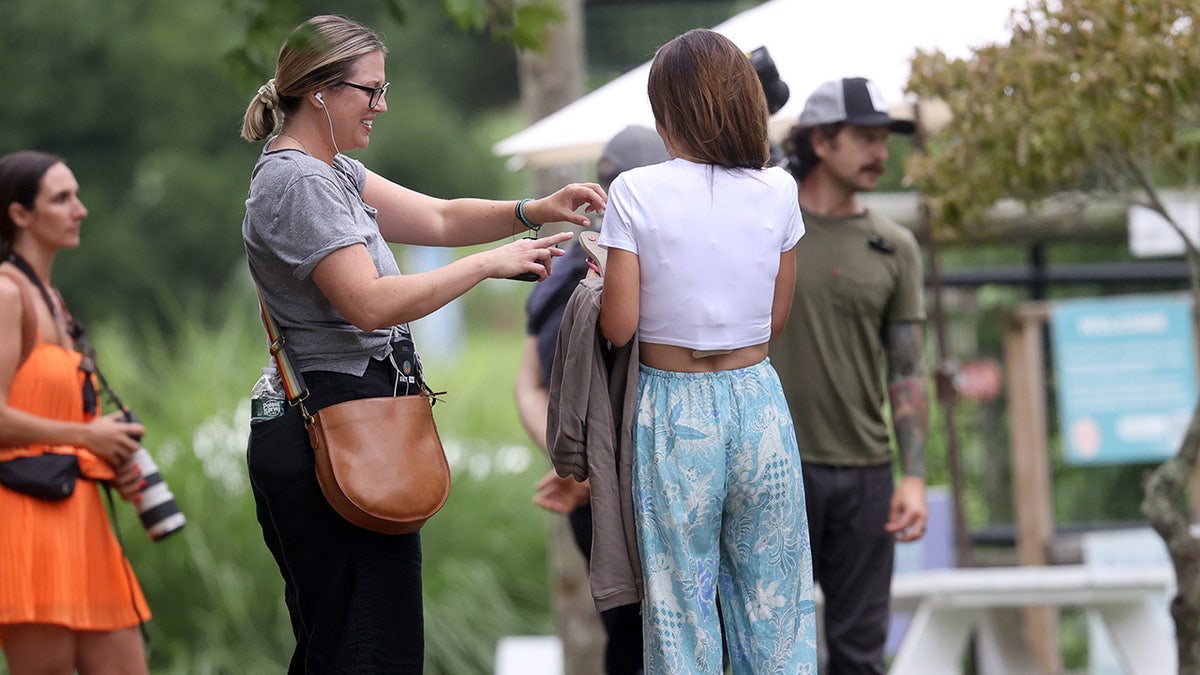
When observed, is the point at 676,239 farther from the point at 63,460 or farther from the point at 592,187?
the point at 63,460

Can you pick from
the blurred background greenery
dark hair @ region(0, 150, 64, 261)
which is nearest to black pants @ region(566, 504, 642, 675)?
the blurred background greenery

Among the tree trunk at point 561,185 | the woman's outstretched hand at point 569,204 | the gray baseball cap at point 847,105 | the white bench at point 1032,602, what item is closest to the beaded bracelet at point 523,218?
the woman's outstretched hand at point 569,204

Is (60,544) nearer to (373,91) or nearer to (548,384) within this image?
(548,384)

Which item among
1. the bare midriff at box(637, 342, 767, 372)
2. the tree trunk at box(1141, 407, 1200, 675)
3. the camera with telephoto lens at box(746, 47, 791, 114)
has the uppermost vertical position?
the camera with telephoto lens at box(746, 47, 791, 114)

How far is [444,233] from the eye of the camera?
133 inches

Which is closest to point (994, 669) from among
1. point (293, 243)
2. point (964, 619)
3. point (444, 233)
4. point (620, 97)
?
point (964, 619)

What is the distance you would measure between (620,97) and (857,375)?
132 centimetres

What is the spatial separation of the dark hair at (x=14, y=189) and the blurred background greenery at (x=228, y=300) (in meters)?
0.73

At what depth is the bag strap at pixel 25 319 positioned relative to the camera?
4.02 meters

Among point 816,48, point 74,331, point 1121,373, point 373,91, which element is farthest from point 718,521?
point 1121,373

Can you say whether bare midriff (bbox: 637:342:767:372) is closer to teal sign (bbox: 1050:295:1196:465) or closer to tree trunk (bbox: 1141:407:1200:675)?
tree trunk (bbox: 1141:407:1200:675)

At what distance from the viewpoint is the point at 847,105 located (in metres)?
4.12

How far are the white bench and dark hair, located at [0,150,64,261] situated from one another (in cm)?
287

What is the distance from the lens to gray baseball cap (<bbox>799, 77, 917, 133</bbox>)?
411 cm
